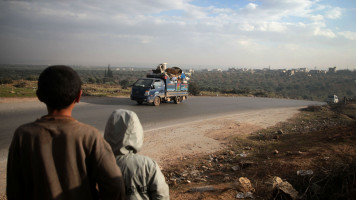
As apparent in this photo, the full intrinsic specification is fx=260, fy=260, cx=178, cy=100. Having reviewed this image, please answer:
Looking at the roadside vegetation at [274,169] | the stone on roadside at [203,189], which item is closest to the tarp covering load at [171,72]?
the roadside vegetation at [274,169]

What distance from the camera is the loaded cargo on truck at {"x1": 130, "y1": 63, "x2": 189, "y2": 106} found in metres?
17.0

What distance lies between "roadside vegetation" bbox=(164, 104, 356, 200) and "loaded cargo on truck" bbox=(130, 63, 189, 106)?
9096mm

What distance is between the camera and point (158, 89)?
17.8 meters

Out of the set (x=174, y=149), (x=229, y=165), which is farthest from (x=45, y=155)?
(x=174, y=149)

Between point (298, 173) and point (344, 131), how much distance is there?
428 cm

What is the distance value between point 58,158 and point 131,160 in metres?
0.59

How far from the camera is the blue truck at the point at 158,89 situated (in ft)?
55.8

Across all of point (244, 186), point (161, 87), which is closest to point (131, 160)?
point (244, 186)

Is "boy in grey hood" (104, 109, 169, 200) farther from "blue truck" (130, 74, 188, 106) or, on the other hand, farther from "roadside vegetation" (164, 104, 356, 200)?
"blue truck" (130, 74, 188, 106)

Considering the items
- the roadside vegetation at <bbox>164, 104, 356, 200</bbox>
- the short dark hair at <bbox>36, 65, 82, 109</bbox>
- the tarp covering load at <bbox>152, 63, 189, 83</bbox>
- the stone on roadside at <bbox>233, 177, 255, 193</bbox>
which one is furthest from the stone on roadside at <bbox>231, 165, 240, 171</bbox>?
the tarp covering load at <bbox>152, 63, 189, 83</bbox>

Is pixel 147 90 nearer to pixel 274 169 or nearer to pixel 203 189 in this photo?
pixel 274 169

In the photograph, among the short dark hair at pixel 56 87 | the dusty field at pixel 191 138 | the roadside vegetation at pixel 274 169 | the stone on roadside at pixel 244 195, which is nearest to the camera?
the short dark hair at pixel 56 87

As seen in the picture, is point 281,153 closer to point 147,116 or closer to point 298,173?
point 298,173

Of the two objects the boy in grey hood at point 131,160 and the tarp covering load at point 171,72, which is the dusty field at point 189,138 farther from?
the tarp covering load at point 171,72
